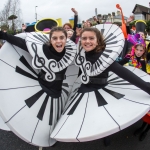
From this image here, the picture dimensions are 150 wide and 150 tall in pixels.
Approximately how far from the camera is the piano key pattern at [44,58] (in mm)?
2055

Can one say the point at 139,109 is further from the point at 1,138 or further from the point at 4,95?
the point at 1,138

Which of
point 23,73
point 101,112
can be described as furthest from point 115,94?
point 23,73

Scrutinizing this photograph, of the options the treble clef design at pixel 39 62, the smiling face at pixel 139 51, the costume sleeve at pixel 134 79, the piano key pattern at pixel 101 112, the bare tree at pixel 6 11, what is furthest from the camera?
the bare tree at pixel 6 11

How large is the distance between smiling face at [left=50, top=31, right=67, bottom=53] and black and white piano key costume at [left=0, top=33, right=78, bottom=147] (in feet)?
0.25

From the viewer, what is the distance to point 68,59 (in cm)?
221

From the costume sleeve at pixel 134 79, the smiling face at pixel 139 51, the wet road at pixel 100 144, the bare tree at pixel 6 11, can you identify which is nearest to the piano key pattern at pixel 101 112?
the costume sleeve at pixel 134 79

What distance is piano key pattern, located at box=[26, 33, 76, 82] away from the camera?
2055mm

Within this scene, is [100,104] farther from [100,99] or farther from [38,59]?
[38,59]

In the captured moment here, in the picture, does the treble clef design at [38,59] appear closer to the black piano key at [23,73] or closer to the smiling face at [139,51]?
the black piano key at [23,73]

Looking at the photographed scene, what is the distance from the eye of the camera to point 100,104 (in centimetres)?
196

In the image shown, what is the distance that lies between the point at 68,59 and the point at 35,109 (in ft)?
2.08

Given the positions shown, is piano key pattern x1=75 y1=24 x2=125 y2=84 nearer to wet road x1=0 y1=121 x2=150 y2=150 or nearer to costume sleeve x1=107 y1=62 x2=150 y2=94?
costume sleeve x1=107 y1=62 x2=150 y2=94

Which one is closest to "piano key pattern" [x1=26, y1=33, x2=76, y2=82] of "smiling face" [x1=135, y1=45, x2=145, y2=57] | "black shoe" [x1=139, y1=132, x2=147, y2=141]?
"smiling face" [x1=135, y1=45, x2=145, y2=57]

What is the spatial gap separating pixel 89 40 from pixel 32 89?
0.77m
